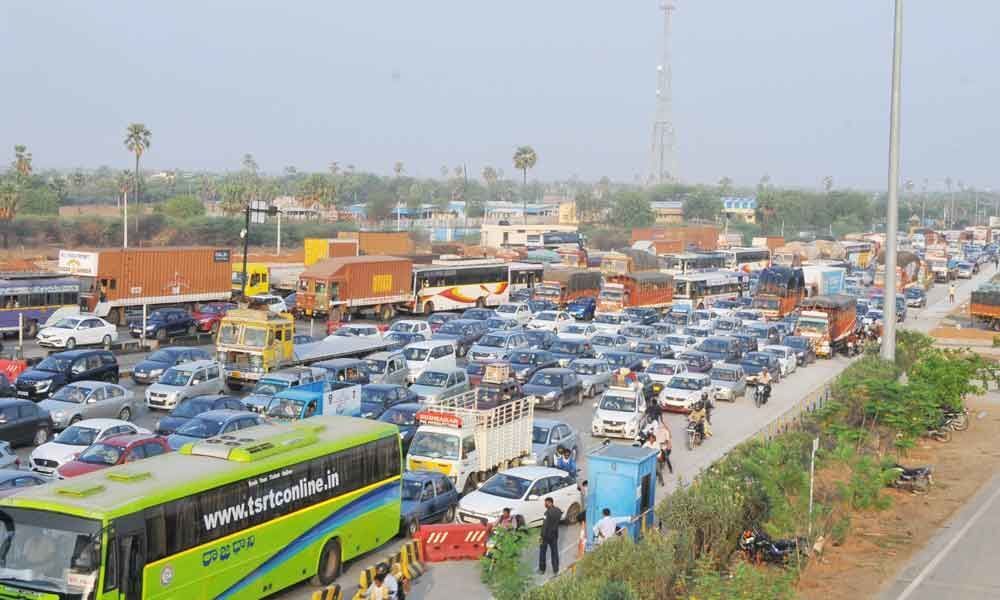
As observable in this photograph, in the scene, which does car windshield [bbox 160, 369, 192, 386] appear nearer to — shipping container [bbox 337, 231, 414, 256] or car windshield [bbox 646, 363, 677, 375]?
car windshield [bbox 646, 363, 677, 375]

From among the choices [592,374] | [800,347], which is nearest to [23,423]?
[592,374]

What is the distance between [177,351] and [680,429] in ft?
48.6

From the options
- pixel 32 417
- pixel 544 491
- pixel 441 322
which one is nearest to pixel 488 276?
pixel 441 322

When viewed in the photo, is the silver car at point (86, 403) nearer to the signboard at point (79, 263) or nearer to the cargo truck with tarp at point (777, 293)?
the signboard at point (79, 263)

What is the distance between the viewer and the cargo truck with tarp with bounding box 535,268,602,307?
191 ft

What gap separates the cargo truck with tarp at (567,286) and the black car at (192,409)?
3316cm

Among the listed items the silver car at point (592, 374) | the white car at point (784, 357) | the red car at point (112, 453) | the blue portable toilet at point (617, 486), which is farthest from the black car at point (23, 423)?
the white car at point (784, 357)

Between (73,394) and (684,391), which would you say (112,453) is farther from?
(684,391)

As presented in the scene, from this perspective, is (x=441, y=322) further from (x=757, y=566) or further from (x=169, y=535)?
(x=169, y=535)

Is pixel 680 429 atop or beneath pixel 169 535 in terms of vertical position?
beneath

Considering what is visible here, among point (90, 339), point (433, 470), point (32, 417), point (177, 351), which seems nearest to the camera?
point (433, 470)

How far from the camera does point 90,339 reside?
3766 centimetres

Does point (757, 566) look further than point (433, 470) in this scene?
No

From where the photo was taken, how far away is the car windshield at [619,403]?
27.6m
